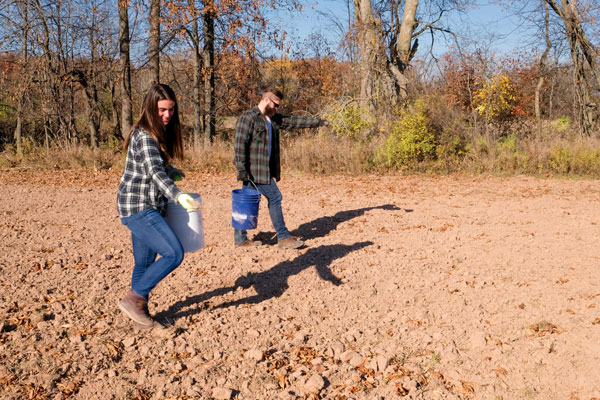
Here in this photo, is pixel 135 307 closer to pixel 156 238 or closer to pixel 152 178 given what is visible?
pixel 156 238

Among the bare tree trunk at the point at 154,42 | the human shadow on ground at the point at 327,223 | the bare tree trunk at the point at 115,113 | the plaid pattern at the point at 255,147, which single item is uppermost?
the bare tree trunk at the point at 154,42

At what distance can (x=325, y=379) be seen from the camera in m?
3.32

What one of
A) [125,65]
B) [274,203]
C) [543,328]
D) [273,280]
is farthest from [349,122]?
[543,328]

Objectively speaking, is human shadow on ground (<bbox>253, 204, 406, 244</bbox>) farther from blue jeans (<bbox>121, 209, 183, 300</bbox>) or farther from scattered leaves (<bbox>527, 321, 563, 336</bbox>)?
scattered leaves (<bbox>527, 321, 563, 336</bbox>)

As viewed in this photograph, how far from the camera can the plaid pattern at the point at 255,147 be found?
221 inches

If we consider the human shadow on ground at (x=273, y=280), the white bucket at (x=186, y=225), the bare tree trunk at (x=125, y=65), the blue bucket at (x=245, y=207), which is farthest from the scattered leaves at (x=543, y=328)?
the bare tree trunk at (x=125, y=65)

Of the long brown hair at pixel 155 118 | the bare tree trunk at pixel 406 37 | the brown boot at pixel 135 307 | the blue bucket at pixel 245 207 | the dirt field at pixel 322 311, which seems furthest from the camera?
the bare tree trunk at pixel 406 37

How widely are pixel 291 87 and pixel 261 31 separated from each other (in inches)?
336

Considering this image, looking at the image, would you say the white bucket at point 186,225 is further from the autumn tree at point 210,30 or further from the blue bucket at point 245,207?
the autumn tree at point 210,30

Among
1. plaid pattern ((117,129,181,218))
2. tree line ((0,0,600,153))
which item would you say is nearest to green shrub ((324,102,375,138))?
tree line ((0,0,600,153))

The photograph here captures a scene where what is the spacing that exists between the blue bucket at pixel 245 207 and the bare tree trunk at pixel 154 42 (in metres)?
11.5

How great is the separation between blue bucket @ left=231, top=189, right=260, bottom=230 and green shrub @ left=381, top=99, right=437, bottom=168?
7591 mm

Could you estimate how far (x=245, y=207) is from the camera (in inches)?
221

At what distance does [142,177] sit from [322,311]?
2.00m
